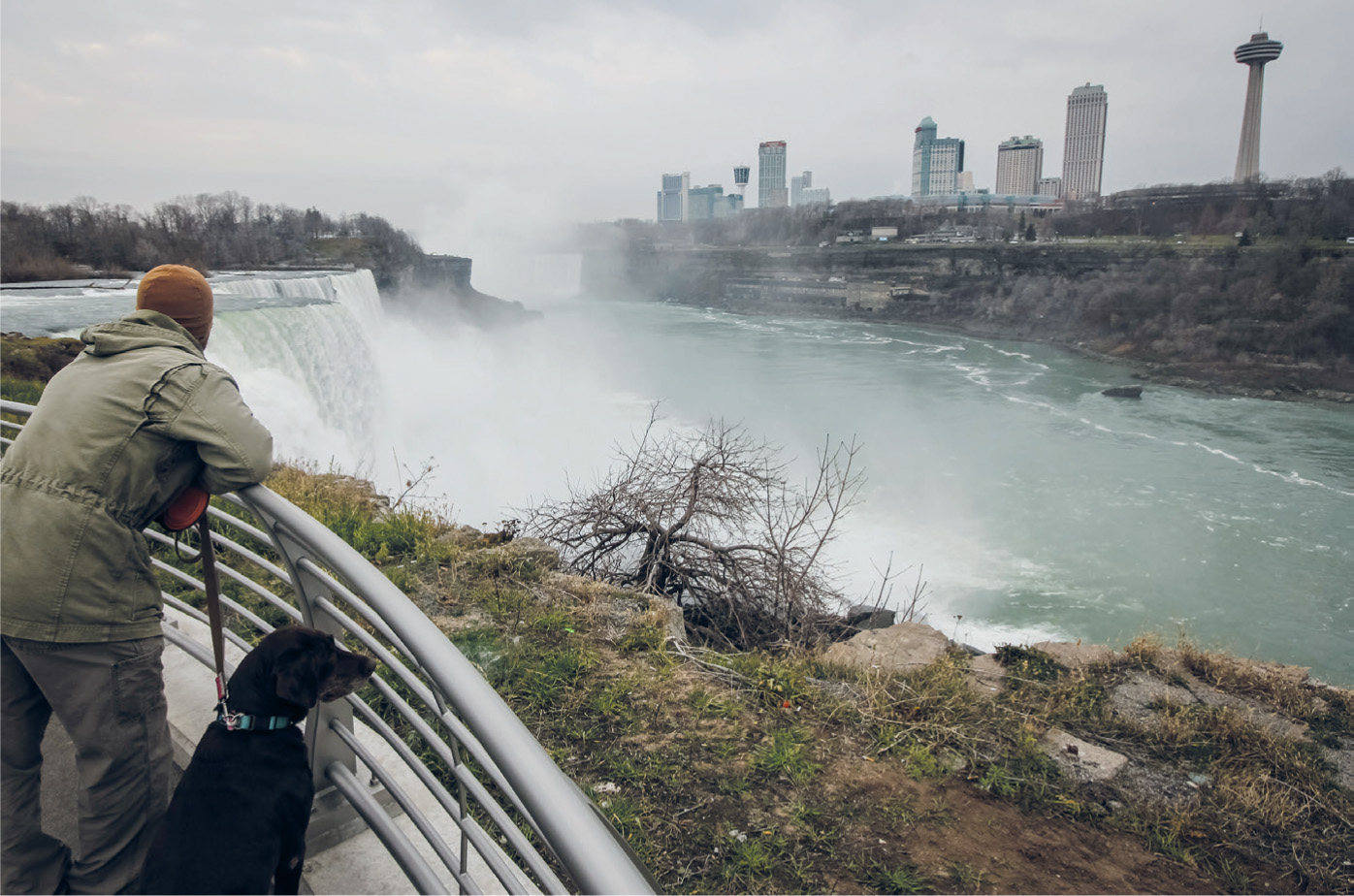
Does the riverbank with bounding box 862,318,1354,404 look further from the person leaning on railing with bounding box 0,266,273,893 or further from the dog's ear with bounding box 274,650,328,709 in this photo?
the person leaning on railing with bounding box 0,266,273,893

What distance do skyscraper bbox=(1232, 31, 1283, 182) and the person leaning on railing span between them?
13892 centimetres

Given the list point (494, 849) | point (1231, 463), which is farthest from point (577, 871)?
point (1231, 463)

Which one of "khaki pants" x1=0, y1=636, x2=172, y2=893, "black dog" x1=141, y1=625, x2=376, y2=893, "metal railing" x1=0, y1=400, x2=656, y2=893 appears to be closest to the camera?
"metal railing" x1=0, y1=400, x2=656, y2=893

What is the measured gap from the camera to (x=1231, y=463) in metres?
29.1

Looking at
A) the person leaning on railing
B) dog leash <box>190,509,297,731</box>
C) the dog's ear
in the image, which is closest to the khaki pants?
the person leaning on railing

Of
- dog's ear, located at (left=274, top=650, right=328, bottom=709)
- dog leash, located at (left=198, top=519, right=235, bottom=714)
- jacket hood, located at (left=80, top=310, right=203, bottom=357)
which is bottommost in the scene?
dog's ear, located at (left=274, top=650, right=328, bottom=709)

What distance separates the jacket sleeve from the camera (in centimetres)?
179

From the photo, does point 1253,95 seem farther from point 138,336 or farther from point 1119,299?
point 138,336

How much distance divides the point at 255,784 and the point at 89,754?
424mm

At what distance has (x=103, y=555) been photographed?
1789mm

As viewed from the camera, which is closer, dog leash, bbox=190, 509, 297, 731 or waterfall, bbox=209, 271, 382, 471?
dog leash, bbox=190, 509, 297, 731

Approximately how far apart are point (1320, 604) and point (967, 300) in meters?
57.0

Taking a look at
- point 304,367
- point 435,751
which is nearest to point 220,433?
point 435,751

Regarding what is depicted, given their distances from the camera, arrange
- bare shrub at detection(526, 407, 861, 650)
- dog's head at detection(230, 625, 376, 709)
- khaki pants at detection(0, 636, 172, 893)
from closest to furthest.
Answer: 1. khaki pants at detection(0, 636, 172, 893)
2. dog's head at detection(230, 625, 376, 709)
3. bare shrub at detection(526, 407, 861, 650)
